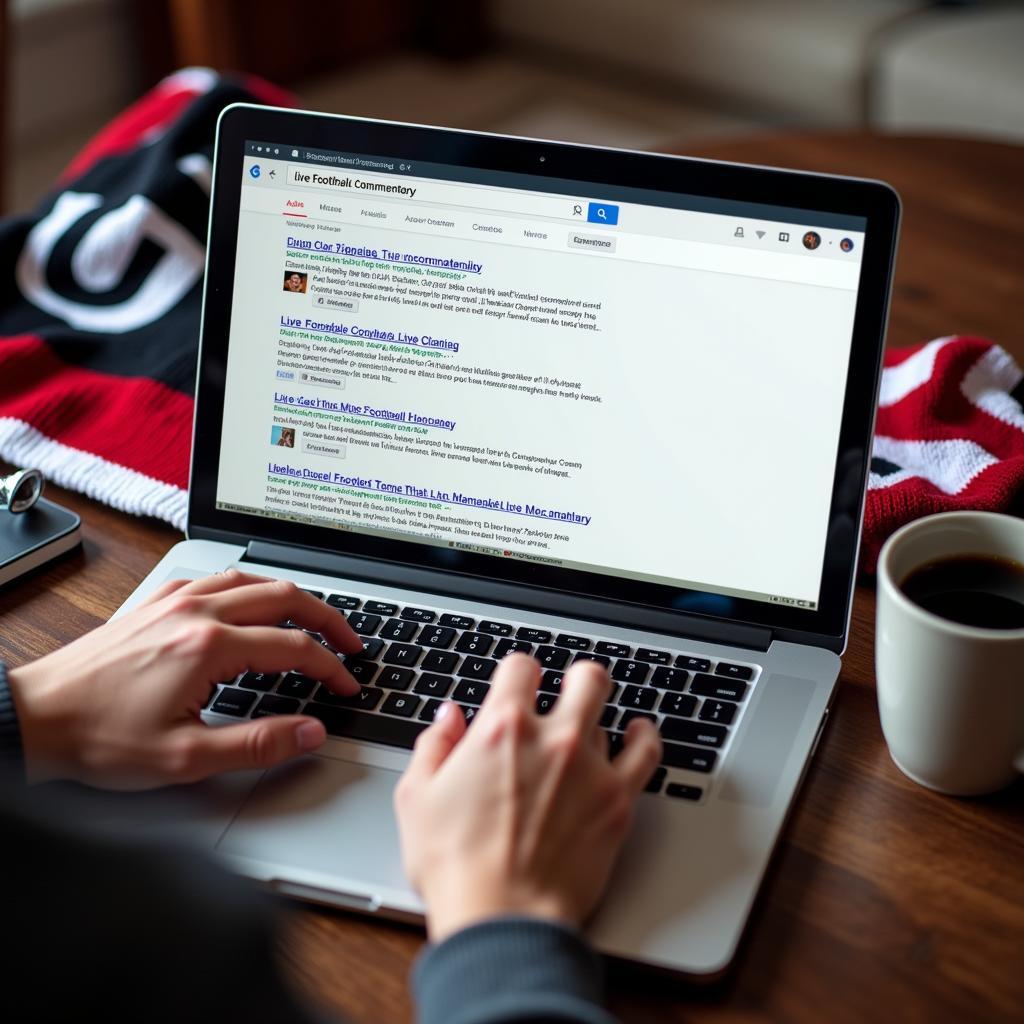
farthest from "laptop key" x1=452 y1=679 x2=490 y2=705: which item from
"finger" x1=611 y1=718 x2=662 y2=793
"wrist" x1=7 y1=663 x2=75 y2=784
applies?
"wrist" x1=7 y1=663 x2=75 y2=784

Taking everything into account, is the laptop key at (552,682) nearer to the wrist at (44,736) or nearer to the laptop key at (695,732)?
the laptop key at (695,732)

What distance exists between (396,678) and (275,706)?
0.24ft

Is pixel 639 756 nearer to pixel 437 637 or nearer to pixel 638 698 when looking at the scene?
pixel 638 698

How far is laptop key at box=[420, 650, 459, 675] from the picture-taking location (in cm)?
76

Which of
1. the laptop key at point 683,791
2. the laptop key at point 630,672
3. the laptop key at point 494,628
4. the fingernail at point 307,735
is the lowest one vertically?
the laptop key at point 683,791

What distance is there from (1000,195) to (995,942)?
99 cm

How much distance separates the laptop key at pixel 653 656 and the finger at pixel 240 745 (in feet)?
0.66

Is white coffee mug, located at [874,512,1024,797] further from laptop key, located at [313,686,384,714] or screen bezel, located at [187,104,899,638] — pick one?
laptop key, located at [313,686,384,714]

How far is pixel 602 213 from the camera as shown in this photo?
30.1 inches

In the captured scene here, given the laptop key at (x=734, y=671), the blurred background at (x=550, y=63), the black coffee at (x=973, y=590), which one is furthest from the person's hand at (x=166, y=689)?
the blurred background at (x=550, y=63)

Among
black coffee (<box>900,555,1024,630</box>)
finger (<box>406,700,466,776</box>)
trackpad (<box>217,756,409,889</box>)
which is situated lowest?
trackpad (<box>217,756,409,889</box>)

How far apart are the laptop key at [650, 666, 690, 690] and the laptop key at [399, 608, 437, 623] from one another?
0.50ft

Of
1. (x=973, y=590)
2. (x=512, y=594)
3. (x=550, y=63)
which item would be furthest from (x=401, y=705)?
(x=550, y=63)

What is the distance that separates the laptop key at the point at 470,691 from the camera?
73cm
